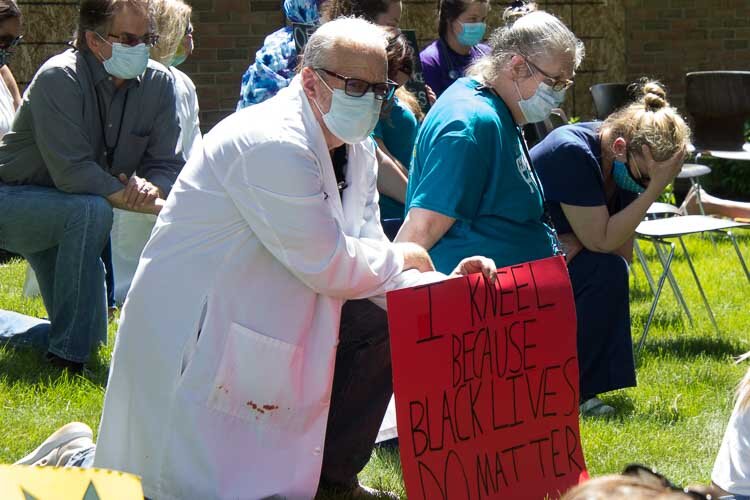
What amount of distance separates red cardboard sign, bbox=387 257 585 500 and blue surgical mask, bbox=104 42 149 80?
2.30m

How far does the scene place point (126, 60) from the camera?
17.7 feet

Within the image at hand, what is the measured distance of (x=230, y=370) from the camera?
3.48m

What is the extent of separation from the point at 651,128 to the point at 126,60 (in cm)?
232

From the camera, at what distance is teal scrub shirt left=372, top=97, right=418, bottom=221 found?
5.80m

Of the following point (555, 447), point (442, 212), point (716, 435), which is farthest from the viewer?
point (716, 435)

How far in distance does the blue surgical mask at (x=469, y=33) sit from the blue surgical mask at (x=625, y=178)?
1.69 metres

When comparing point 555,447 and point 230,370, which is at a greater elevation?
point 230,370

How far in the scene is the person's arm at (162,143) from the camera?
18.7ft

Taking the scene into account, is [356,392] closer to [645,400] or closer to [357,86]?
[357,86]

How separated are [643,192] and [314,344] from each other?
237cm

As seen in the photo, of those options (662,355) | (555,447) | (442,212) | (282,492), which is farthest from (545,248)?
(662,355)

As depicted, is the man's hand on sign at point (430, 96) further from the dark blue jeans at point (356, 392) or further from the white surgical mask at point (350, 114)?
the white surgical mask at point (350, 114)

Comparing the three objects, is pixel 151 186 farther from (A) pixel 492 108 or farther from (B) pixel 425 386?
(B) pixel 425 386

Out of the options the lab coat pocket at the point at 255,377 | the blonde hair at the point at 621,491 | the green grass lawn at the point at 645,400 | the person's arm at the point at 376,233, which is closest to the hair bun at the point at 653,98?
the green grass lawn at the point at 645,400
